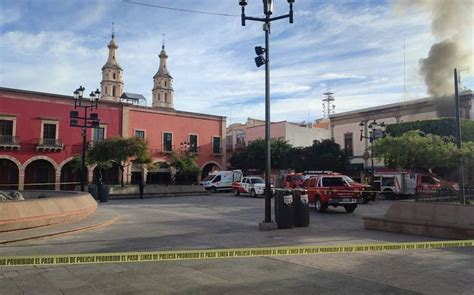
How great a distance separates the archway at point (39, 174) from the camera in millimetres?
45625

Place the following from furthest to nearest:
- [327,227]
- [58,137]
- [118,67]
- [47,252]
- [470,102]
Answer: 1. [118,67]
2. [58,137]
3. [470,102]
4. [327,227]
5. [47,252]

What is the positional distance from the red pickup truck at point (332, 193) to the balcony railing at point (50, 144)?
3412 cm

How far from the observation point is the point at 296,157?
169 feet

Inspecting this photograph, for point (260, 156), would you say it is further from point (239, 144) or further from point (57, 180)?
point (57, 180)

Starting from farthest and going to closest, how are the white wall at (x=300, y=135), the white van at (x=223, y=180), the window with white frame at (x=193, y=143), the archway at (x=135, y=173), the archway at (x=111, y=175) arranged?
the white wall at (x=300, y=135)
the window with white frame at (x=193, y=143)
the archway at (x=135, y=173)
the archway at (x=111, y=175)
the white van at (x=223, y=180)

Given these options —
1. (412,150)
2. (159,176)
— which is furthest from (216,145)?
(412,150)

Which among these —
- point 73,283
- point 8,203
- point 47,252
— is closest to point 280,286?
point 73,283

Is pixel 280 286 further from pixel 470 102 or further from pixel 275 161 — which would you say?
pixel 275 161

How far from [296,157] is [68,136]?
26.2 meters

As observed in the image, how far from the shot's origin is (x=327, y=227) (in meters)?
13.4

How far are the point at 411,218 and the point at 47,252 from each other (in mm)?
9136

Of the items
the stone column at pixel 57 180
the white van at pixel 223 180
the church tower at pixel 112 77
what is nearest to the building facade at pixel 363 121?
the white van at pixel 223 180

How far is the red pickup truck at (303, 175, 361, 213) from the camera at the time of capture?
18875 mm

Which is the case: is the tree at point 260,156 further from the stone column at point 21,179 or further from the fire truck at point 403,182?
the stone column at point 21,179
